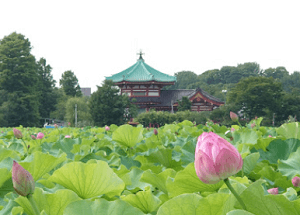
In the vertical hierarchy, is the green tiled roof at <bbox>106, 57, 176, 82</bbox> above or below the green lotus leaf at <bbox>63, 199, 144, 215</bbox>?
above

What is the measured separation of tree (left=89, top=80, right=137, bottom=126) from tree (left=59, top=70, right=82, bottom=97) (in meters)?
17.8

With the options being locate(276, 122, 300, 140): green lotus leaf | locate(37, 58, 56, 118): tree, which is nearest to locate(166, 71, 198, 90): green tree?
locate(37, 58, 56, 118): tree

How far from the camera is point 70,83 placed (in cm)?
3419

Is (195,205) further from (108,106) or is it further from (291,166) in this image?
(108,106)

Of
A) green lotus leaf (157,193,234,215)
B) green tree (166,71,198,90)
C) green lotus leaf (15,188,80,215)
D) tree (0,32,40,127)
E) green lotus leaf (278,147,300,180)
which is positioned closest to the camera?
green lotus leaf (157,193,234,215)

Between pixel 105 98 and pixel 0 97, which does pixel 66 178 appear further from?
pixel 0 97

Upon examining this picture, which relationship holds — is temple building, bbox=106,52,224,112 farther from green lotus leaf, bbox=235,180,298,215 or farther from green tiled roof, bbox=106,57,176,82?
green lotus leaf, bbox=235,180,298,215

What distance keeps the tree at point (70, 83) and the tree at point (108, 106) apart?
702 inches

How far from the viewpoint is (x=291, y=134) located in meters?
1.17

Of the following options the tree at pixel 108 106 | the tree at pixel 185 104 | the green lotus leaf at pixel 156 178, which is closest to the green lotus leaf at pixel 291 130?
the green lotus leaf at pixel 156 178

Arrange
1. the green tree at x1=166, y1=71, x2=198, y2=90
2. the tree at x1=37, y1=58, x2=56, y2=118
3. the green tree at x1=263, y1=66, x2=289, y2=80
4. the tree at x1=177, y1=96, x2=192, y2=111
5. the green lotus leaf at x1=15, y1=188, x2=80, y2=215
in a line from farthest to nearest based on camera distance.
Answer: the green tree at x1=166, y1=71, x2=198, y2=90, the green tree at x1=263, y1=66, x2=289, y2=80, the tree at x1=37, y1=58, x2=56, y2=118, the tree at x1=177, y1=96, x2=192, y2=111, the green lotus leaf at x1=15, y1=188, x2=80, y2=215

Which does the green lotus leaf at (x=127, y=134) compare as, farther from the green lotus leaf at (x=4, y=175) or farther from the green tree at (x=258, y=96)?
the green tree at (x=258, y=96)

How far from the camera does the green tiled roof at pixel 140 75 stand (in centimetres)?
2202

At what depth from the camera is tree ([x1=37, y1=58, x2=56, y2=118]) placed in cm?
2736
